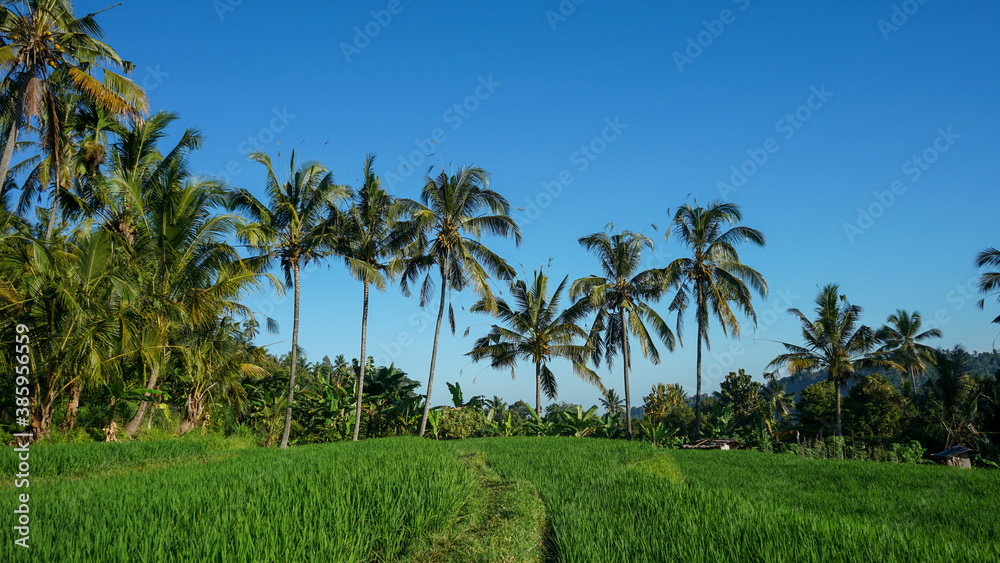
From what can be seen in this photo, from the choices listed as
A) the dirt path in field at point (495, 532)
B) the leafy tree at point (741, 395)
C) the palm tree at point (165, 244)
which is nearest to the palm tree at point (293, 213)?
the palm tree at point (165, 244)

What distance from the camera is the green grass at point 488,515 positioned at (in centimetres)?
334

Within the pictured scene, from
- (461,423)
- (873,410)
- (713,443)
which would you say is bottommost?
(713,443)

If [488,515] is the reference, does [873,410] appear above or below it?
above

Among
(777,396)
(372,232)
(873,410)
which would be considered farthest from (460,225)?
(777,396)

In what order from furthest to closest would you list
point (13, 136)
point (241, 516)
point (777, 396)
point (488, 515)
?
point (777, 396)
point (13, 136)
point (488, 515)
point (241, 516)

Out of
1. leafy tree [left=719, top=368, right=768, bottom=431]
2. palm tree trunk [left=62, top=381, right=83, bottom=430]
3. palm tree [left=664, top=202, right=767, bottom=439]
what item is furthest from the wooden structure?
leafy tree [left=719, top=368, right=768, bottom=431]

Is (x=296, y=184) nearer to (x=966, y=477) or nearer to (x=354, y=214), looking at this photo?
(x=354, y=214)

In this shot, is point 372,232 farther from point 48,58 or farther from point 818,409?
point 818,409

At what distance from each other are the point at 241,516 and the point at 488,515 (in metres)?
3.14

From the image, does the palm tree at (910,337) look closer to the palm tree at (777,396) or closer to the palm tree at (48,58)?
the palm tree at (777,396)

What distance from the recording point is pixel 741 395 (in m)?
45.5

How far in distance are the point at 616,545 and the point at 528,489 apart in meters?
3.56

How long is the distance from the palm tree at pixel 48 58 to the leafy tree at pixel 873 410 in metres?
35.6

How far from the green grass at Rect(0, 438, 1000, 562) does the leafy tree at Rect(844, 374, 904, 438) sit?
947 inches
